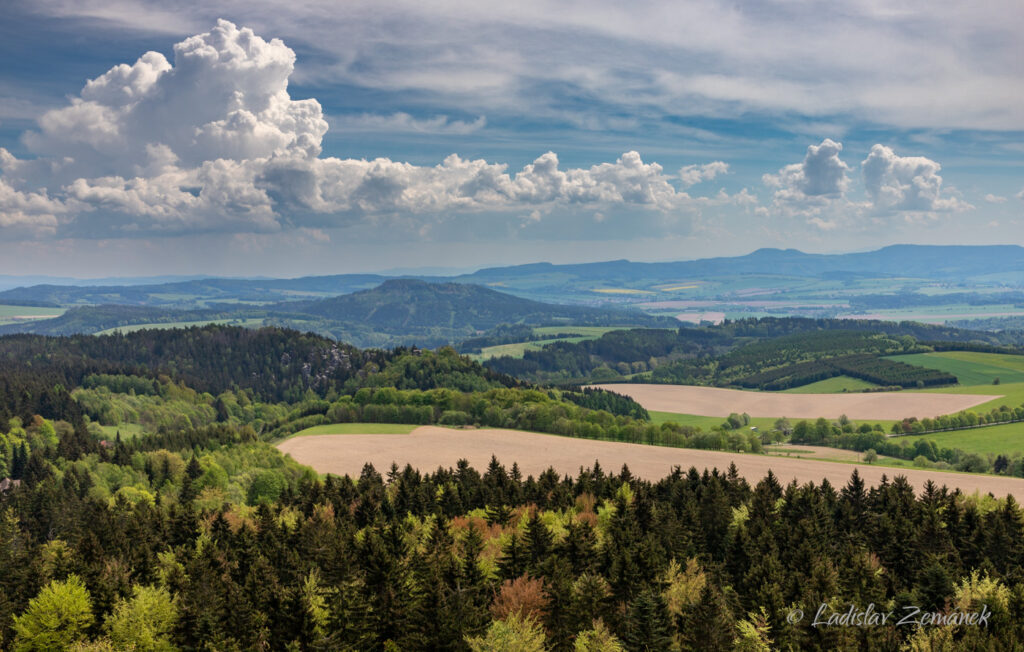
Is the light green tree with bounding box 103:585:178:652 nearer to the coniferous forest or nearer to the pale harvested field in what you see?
the coniferous forest

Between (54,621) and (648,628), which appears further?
(54,621)

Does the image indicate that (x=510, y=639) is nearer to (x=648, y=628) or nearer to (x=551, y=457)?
(x=648, y=628)

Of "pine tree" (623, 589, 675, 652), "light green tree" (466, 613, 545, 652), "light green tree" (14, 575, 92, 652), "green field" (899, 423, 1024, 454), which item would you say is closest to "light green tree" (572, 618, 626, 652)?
"pine tree" (623, 589, 675, 652)

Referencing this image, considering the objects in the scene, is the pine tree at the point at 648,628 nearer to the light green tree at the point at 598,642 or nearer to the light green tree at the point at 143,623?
the light green tree at the point at 598,642

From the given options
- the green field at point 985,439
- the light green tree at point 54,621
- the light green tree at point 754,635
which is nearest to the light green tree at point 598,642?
the light green tree at point 754,635

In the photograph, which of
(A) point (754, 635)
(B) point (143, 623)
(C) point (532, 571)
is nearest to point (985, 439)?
(A) point (754, 635)

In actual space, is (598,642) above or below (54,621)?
above
